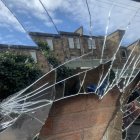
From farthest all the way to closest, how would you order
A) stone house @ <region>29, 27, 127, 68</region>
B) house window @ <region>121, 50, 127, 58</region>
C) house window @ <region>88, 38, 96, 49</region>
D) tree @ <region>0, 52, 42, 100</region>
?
house window @ <region>121, 50, 127, 58</region>, house window @ <region>88, 38, 96, 49</region>, stone house @ <region>29, 27, 127, 68</region>, tree @ <region>0, 52, 42, 100</region>

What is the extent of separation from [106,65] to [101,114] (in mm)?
231

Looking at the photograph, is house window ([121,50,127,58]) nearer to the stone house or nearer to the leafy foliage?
the stone house

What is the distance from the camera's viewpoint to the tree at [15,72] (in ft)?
4.58

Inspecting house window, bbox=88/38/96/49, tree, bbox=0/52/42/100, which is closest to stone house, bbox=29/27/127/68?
house window, bbox=88/38/96/49

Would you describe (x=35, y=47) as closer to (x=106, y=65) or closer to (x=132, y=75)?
(x=106, y=65)

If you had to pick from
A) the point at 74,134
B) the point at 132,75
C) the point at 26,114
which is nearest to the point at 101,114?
the point at 74,134

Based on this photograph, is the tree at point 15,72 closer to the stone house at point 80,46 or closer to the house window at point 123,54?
the stone house at point 80,46

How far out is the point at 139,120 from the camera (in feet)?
6.60

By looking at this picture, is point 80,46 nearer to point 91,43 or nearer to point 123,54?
point 91,43

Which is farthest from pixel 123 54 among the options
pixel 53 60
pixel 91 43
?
pixel 53 60

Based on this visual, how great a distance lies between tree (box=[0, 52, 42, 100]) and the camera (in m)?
1.40

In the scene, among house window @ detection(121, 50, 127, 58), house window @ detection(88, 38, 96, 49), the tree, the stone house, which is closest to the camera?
the tree

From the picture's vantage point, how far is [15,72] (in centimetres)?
142

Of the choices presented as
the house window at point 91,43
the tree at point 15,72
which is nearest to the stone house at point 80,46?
the house window at point 91,43
